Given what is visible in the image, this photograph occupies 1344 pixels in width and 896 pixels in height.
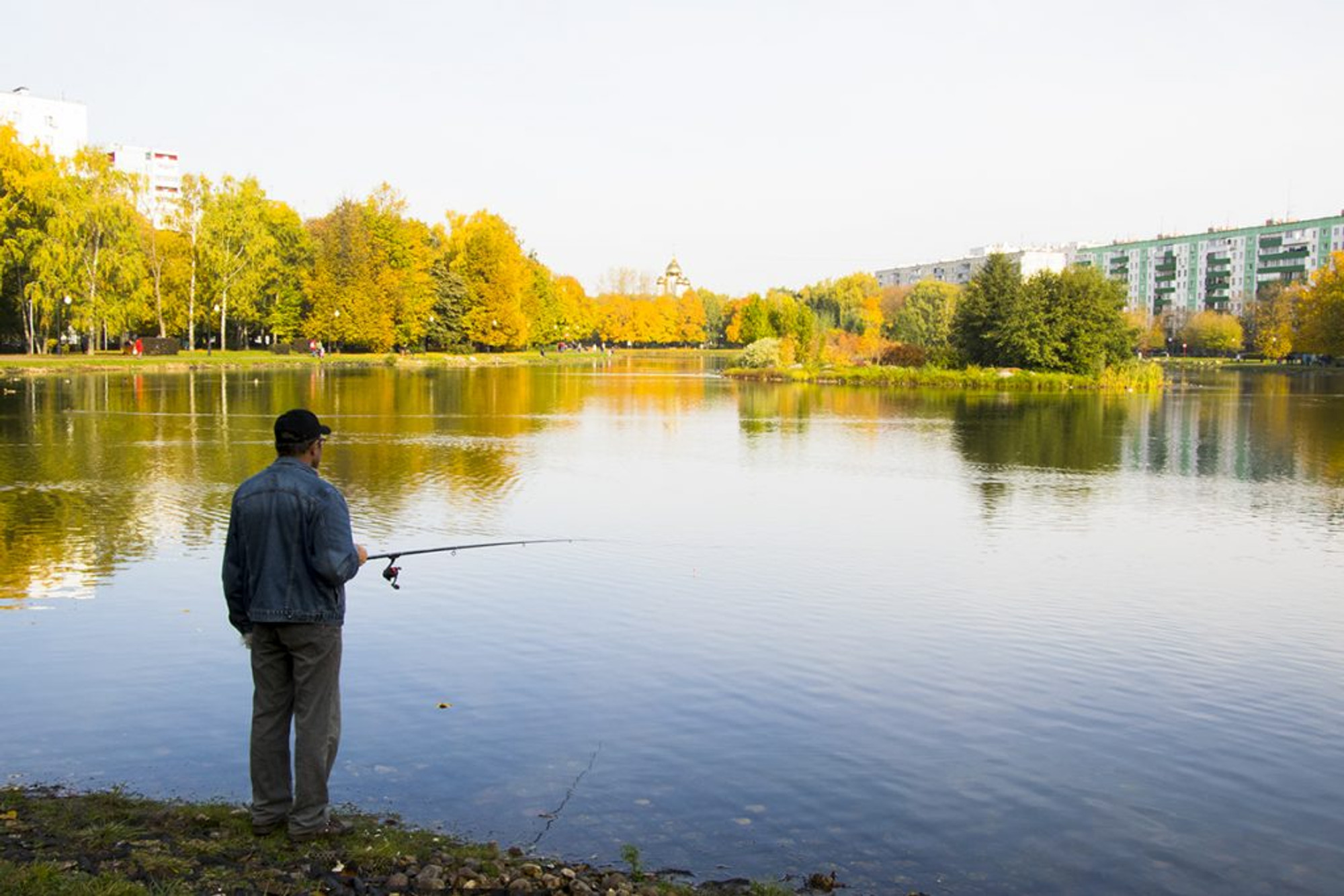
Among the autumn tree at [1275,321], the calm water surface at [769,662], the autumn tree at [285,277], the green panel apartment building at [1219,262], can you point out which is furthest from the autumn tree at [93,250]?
the green panel apartment building at [1219,262]

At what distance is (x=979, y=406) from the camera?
45.0m

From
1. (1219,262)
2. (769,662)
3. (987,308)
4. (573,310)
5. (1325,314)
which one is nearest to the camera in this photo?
(769,662)

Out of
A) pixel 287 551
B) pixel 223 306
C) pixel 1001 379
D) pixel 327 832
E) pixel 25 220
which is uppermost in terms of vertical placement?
pixel 25 220

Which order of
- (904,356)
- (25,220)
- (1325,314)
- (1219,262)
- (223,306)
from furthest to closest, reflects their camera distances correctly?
(1219,262)
(1325,314)
(223,306)
(904,356)
(25,220)

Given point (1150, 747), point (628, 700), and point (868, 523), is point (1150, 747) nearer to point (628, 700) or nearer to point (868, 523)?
point (628, 700)

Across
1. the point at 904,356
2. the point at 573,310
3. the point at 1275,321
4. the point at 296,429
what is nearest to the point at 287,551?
the point at 296,429

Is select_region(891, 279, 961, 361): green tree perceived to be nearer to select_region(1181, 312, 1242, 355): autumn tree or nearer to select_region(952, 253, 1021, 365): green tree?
select_region(952, 253, 1021, 365): green tree

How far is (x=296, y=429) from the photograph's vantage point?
563cm

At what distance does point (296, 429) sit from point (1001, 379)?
184 ft

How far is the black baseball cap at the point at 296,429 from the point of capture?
5.62 m

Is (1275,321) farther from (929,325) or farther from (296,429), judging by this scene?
(296,429)

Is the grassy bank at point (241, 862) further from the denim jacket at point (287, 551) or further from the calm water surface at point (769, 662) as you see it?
the denim jacket at point (287, 551)

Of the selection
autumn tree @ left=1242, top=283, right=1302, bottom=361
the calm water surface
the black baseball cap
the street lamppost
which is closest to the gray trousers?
the calm water surface

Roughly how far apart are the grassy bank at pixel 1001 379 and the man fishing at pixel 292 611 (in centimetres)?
5520
